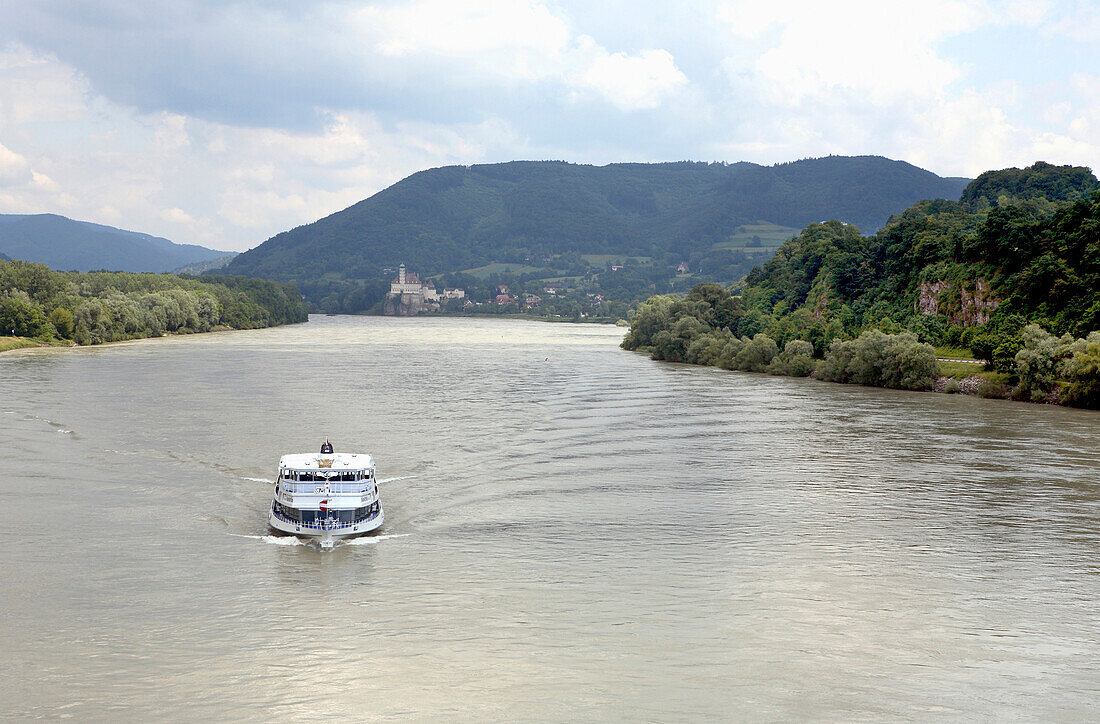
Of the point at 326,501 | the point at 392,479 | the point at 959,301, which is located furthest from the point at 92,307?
the point at 326,501

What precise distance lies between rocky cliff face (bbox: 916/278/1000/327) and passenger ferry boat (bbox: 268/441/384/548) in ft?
242

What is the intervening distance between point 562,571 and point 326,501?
9.67 meters

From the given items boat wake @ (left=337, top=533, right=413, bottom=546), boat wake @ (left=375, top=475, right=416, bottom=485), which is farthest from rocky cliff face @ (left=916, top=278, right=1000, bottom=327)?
boat wake @ (left=337, top=533, right=413, bottom=546)

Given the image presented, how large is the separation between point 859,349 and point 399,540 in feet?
217

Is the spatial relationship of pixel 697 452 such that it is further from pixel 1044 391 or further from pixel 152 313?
pixel 152 313

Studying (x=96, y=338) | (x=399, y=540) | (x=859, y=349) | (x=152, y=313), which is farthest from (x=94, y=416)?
(x=152, y=313)

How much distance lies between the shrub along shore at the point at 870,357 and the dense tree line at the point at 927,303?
0.14 metres

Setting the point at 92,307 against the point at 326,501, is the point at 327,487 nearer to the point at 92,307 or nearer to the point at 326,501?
the point at 326,501

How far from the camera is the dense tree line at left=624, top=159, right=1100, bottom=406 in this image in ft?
257

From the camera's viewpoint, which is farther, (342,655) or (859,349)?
(859,349)

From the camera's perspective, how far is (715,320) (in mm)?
129875

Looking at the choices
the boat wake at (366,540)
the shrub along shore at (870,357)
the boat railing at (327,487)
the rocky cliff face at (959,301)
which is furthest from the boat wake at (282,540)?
the rocky cliff face at (959,301)

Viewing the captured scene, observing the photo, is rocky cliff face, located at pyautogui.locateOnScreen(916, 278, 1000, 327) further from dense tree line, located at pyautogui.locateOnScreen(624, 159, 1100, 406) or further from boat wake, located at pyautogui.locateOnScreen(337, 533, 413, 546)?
boat wake, located at pyautogui.locateOnScreen(337, 533, 413, 546)

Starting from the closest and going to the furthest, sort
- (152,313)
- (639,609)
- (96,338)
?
(639,609) < (96,338) < (152,313)
